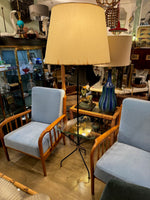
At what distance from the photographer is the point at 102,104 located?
1.73 m

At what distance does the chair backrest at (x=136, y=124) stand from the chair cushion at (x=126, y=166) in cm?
9

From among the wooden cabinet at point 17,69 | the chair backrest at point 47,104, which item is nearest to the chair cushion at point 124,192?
the chair backrest at point 47,104

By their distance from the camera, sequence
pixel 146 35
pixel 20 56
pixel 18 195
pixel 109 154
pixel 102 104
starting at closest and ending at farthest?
1. pixel 18 195
2. pixel 109 154
3. pixel 102 104
4. pixel 20 56
5. pixel 146 35

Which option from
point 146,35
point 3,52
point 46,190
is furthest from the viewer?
point 146,35

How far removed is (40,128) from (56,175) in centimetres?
60

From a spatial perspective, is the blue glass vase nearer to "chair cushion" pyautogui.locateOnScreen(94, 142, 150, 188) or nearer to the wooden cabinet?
"chair cushion" pyautogui.locateOnScreen(94, 142, 150, 188)

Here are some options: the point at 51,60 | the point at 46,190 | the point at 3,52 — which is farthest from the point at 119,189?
the point at 3,52

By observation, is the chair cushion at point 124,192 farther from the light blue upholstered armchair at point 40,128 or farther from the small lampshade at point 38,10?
the small lampshade at point 38,10

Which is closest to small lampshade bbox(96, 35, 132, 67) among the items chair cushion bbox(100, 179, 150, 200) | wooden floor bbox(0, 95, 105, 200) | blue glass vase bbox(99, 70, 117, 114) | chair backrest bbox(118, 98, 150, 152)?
blue glass vase bbox(99, 70, 117, 114)

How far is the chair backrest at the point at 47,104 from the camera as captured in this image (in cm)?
179

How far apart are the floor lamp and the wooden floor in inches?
52.5

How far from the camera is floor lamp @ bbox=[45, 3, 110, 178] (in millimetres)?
732

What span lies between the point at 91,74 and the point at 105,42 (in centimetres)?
101

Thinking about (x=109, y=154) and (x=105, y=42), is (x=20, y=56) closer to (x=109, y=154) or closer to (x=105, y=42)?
(x=105, y=42)
